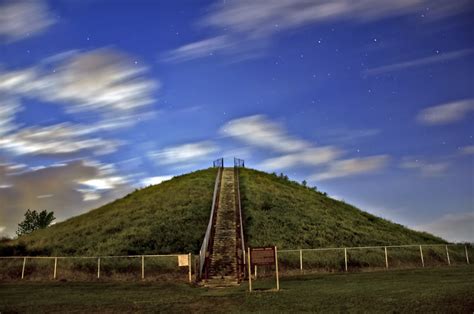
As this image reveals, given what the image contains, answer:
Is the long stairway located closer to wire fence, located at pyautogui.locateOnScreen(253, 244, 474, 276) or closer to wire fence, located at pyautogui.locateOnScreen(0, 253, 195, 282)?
wire fence, located at pyautogui.locateOnScreen(0, 253, 195, 282)

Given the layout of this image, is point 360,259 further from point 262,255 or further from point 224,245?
point 262,255

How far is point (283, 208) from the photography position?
2111 inches

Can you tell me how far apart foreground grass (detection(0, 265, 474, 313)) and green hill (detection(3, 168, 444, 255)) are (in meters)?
14.3

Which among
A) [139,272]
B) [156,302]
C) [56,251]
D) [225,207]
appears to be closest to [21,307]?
[156,302]

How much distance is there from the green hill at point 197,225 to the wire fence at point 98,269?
4.01 meters

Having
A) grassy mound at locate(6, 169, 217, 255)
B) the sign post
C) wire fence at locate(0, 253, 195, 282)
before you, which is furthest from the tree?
the sign post

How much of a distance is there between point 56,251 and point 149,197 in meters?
20.1

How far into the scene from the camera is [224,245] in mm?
37250

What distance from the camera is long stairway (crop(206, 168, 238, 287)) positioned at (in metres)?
29.9

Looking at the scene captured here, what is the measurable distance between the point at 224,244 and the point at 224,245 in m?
0.28

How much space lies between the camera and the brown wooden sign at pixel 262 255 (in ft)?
72.7

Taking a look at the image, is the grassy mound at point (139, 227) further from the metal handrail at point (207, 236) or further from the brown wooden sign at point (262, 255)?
the brown wooden sign at point (262, 255)

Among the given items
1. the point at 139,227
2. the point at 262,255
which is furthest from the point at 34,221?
the point at 262,255

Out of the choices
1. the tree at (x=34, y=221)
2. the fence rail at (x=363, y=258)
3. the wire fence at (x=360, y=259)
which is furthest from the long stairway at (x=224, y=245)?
the tree at (x=34, y=221)
